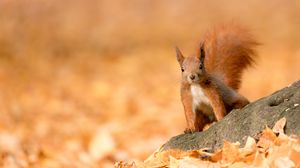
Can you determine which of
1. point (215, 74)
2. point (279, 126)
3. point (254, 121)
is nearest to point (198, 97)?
point (215, 74)

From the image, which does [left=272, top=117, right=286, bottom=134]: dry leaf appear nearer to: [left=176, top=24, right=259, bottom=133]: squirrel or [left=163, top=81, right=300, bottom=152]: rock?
[left=163, top=81, right=300, bottom=152]: rock

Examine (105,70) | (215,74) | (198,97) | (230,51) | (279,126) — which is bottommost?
(279,126)

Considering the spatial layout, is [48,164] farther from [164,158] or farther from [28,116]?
[28,116]

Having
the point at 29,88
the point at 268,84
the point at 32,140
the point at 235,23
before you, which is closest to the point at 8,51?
the point at 29,88

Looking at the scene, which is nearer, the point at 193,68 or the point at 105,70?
the point at 193,68

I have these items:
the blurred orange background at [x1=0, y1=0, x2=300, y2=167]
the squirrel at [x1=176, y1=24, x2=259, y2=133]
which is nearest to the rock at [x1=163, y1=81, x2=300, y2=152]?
the squirrel at [x1=176, y1=24, x2=259, y2=133]

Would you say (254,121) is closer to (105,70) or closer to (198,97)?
(198,97)

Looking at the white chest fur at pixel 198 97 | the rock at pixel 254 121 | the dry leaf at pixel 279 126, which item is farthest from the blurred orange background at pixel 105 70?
the dry leaf at pixel 279 126

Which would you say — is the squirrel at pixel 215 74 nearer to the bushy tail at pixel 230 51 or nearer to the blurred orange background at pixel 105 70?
the bushy tail at pixel 230 51
